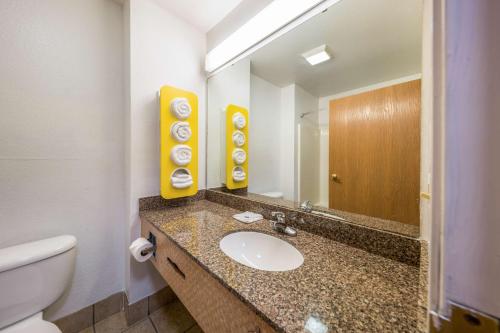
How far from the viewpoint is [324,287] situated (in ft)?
1.66

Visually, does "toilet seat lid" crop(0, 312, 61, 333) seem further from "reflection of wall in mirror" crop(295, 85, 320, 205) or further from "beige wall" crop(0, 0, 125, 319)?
"reflection of wall in mirror" crop(295, 85, 320, 205)

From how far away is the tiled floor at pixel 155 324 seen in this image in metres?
1.13

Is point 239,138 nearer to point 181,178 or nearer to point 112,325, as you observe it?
point 181,178

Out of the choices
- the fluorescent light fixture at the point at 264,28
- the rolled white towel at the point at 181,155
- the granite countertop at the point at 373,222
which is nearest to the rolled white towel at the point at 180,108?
the rolled white towel at the point at 181,155

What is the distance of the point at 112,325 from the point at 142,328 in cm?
19

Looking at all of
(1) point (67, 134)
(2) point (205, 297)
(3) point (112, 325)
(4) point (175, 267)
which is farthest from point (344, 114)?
(3) point (112, 325)

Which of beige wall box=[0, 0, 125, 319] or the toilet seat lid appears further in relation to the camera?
beige wall box=[0, 0, 125, 319]

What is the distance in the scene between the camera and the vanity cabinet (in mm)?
478

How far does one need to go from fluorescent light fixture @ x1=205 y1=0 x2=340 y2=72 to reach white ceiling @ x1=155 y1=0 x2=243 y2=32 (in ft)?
0.65

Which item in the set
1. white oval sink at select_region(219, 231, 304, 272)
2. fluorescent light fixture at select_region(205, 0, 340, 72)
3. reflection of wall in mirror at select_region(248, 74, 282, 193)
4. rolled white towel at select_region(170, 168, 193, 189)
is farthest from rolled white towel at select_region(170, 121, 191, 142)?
white oval sink at select_region(219, 231, 304, 272)

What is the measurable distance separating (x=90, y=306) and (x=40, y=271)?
465 millimetres

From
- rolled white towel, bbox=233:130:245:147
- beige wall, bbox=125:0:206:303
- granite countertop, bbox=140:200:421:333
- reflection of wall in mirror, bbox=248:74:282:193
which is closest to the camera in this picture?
granite countertop, bbox=140:200:421:333

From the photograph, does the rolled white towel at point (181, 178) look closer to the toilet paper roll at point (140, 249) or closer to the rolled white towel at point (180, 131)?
the rolled white towel at point (180, 131)

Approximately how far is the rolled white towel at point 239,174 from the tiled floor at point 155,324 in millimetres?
992
